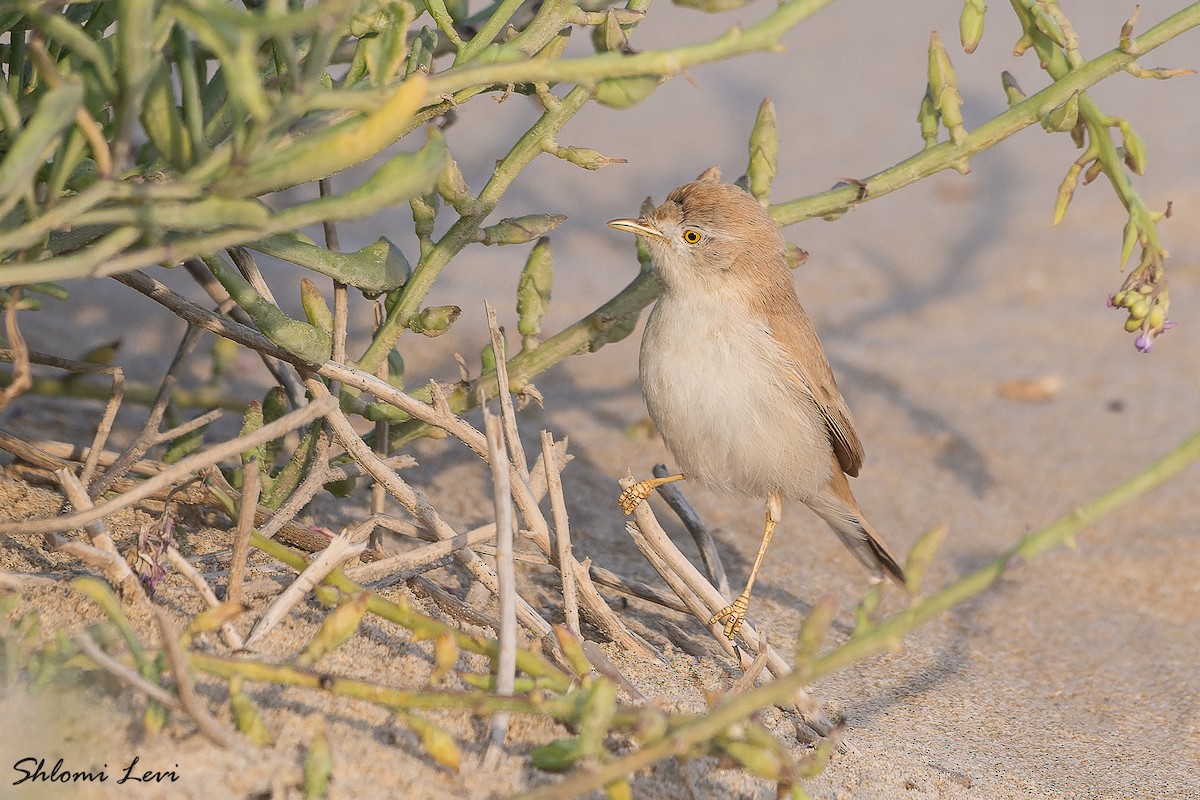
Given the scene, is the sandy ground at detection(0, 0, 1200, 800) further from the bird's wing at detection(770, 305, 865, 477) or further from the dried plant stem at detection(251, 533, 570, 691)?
the bird's wing at detection(770, 305, 865, 477)

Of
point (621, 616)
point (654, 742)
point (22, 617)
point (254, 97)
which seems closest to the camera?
point (254, 97)

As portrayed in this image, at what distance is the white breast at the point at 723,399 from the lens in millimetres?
3432

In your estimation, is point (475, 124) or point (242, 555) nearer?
point (242, 555)

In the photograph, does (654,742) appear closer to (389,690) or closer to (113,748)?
(389,690)

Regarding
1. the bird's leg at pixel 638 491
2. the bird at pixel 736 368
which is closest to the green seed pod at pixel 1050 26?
the bird at pixel 736 368

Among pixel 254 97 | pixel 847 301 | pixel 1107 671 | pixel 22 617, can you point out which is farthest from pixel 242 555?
pixel 847 301

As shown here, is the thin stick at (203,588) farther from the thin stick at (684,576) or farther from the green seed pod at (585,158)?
the green seed pod at (585,158)

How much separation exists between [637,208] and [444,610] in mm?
4979

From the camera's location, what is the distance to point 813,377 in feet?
12.0

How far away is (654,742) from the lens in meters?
1.82

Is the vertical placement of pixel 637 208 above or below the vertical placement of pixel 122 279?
above

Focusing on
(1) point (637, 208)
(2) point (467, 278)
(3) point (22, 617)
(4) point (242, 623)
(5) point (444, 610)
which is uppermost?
(1) point (637, 208)

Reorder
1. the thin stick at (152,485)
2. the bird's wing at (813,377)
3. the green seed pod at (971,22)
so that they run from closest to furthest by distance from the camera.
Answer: the thin stick at (152,485), the green seed pod at (971,22), the bird's wing at (813,377)

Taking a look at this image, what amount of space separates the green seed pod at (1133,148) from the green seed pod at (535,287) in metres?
1.41
